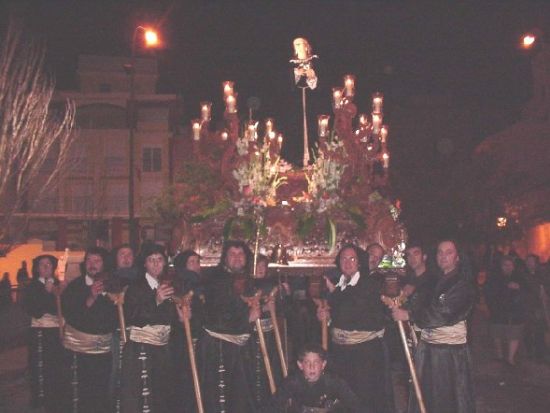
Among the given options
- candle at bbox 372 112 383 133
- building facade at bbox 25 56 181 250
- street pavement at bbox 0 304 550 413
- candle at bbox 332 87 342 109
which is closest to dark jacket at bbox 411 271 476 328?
street pavement at bbox 0 304 550 413

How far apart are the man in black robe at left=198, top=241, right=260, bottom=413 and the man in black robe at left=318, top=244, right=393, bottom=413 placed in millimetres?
781

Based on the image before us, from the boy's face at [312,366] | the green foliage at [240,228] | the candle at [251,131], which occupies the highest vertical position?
the candle at [251,131]

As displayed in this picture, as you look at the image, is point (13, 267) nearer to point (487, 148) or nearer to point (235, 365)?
point (487, 148)

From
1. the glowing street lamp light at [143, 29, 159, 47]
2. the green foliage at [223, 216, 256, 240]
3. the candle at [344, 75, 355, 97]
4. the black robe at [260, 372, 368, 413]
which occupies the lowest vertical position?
the black robe at [260, 372, 368, 413]

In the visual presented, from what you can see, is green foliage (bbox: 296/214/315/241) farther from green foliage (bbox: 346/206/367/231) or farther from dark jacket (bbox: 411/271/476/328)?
dark jacket (bbox: 411/271/476/328)

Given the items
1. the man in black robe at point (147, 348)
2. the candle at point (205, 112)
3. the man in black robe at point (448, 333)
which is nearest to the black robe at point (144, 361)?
the man in black robe at point (147, 348)

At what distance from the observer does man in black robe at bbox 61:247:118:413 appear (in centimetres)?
675

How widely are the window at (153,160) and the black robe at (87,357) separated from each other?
30183 millimetres

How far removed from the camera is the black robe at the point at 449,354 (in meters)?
6.17

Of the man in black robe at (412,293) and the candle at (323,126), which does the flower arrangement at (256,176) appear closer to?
the candle at (323,126)

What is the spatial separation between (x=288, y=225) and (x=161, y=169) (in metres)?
27.5

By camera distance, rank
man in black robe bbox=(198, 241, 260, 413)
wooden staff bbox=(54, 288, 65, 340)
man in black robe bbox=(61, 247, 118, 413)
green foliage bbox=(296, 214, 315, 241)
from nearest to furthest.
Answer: man in black robe bbox=(198, 241, 260, 413)
man in black robe bbox=(61, 247, 118, 413)
wooden staff bbox=(54, 288, 65, 340)
green foliage bbox=(296, 214, 315, 241)

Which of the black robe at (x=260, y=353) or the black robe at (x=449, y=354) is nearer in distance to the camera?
the black robe at (x=449, y=354)

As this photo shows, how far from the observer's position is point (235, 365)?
21.8 ft
